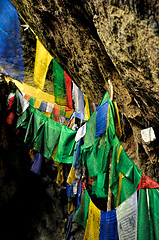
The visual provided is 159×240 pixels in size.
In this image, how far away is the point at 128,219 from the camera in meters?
1.69

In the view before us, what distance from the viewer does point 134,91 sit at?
2.07m

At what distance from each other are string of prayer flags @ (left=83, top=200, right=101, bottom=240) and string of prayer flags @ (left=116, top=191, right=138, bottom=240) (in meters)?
0.53

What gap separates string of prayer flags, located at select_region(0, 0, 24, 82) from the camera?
152 inches

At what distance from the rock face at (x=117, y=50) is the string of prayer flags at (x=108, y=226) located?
42.6 inches

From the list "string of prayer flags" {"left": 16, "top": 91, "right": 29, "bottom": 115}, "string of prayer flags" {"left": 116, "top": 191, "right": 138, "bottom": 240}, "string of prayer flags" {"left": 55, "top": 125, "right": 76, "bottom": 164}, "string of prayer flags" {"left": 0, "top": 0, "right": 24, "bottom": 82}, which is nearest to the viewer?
"string of prayer flags" {"left": 116, "top": 191, "right": 138, "bottom": 240}

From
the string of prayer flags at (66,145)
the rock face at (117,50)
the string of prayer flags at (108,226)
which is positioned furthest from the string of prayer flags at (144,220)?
the string of prayer flags at (66,145)

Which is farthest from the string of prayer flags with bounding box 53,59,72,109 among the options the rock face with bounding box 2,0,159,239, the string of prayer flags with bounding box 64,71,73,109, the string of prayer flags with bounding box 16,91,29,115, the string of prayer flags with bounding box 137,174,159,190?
the string of prayer flags with bounding box 137,174,159,190

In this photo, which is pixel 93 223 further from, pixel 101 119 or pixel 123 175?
pixel 101 119

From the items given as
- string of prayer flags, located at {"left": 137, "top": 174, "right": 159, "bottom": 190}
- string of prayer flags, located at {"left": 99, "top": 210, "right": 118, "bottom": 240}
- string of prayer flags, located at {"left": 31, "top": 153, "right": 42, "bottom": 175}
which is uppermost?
string of prayer flags, located at {"left": 137, "top": 174, "right": 159, "bottom": 190}

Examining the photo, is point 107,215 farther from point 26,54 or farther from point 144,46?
point 26,54

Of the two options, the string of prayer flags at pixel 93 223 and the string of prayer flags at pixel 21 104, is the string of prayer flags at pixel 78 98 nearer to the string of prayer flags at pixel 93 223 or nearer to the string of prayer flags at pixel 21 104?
the string of prayer flags at pixel 21 104

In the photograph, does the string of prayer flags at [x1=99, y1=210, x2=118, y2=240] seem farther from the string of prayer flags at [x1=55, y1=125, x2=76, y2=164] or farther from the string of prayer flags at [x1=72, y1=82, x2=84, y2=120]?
the string of prayer flags at [x1=72, y1=82, x2=84, y2=120]

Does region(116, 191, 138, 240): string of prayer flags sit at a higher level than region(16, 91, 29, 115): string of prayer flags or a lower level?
lower

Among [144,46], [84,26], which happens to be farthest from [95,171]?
[84,26]
